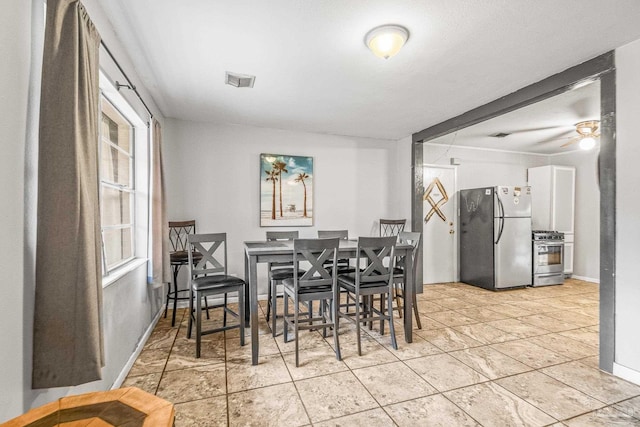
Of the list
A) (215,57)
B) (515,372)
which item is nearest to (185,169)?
(215,57)

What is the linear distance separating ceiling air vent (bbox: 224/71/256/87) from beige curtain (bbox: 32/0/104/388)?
1.47 meters

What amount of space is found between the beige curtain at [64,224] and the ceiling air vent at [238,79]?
1.47 m

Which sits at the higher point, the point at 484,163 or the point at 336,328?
the point at 484,163

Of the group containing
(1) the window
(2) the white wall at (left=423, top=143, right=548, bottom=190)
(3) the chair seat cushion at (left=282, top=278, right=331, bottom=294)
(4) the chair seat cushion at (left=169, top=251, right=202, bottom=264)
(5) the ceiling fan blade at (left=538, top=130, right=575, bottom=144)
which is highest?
(5) the ceiling fan blade at (left=538, top=130, right=575, bottom=144)

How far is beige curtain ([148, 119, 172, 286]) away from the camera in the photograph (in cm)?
303

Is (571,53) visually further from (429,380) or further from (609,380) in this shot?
(429,380)

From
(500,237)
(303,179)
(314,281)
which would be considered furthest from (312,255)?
(500,237)

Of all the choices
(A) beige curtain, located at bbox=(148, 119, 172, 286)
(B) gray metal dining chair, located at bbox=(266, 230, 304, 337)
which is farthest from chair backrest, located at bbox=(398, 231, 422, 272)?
(A) beige curtain, located at bbox=(148, 119, 172, 286)

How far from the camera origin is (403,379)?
7.35 ft

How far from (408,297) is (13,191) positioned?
2.87m

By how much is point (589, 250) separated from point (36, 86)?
7.69 meters

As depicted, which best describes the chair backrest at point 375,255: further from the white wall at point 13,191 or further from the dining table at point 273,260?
the white wall at point 13,191

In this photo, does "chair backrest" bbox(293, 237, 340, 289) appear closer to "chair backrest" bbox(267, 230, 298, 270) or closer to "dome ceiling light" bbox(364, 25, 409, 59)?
"chair backrest" bbox(267, 230, 298, 270)

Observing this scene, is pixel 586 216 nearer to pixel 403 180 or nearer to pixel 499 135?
pixel 499 135
